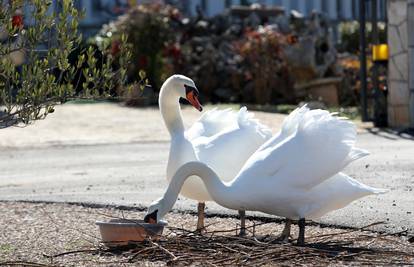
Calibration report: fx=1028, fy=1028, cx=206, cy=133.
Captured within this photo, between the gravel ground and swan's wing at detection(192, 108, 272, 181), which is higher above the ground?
swan's wing at detection(192, 108, 272, 181)

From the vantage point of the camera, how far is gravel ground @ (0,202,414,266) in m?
6.74

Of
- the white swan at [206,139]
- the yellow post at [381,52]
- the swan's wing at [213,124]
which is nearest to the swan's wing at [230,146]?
the white swan at [206,139]

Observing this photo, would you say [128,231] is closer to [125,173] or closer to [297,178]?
[297,178]

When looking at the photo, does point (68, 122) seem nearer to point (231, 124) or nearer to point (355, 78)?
point (355, 78)

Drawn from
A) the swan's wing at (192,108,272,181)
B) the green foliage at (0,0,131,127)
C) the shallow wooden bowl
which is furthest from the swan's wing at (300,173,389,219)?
the green foliage at (0,0,131,127)

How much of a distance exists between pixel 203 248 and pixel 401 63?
33.9 feet

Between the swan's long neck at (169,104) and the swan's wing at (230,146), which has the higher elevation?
the swan's long neck at (169,104)

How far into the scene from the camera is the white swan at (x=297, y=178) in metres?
7.25

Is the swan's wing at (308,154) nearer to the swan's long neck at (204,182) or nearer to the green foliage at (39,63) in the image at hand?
the swan's long neck at (204,182)

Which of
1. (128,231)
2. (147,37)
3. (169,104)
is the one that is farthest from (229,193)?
(147,37)

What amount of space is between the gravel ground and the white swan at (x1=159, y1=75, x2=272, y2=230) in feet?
1.45

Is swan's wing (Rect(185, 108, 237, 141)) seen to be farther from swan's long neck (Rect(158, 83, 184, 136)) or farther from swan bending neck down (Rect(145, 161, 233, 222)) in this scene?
swan bending neck down (Rect(145, 161, 233, 222))

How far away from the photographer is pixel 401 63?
1667 cm

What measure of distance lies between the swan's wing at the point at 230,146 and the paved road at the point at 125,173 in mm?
927
